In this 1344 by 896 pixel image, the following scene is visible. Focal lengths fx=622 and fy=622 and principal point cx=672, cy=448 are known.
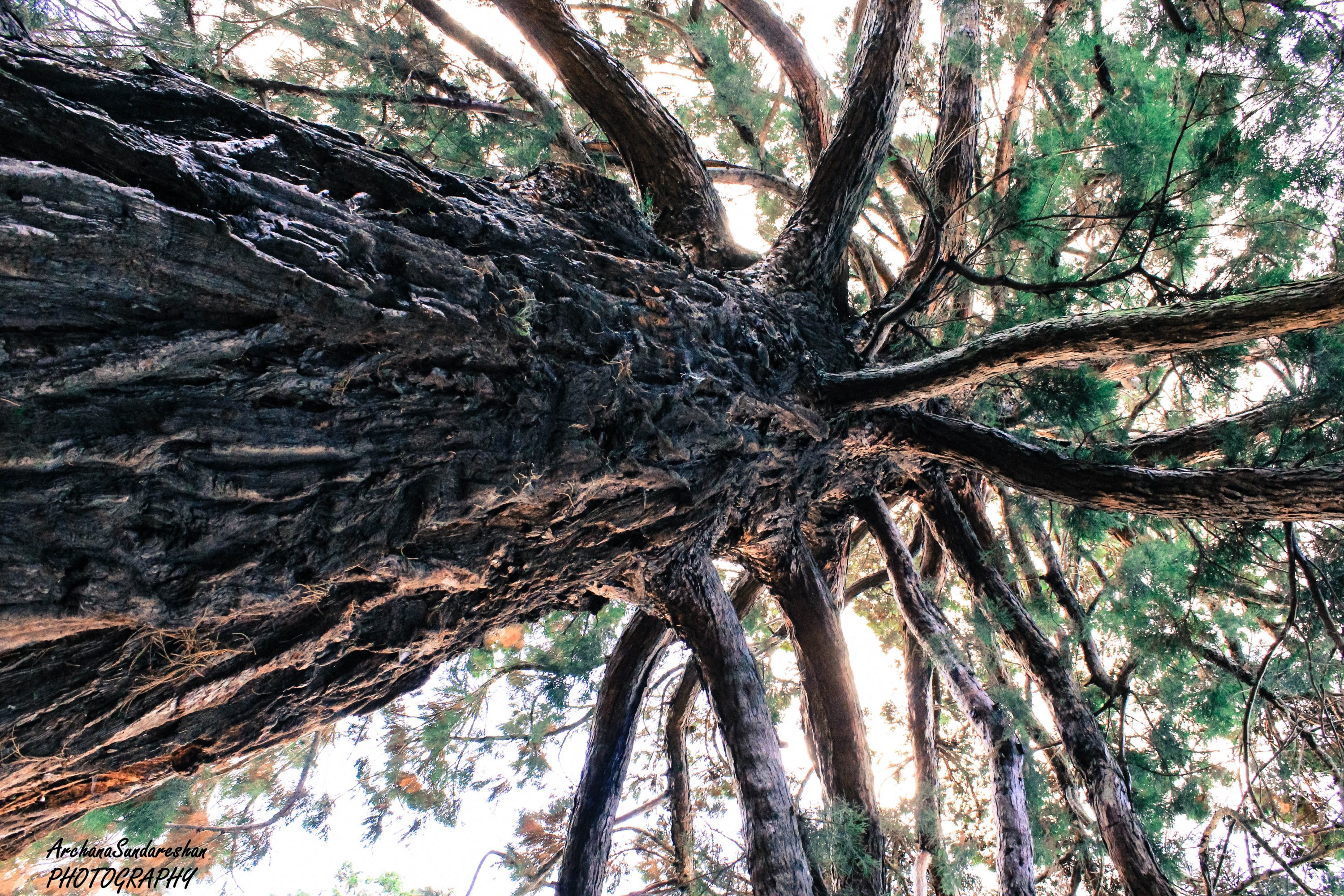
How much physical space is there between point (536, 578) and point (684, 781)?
6.90ft

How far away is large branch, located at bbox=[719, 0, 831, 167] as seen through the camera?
2850 mm

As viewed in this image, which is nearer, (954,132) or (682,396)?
(682,396)

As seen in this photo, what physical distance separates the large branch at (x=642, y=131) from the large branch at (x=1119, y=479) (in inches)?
36.7

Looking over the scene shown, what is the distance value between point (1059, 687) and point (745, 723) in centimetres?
128

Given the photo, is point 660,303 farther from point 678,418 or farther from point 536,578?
point 536,578

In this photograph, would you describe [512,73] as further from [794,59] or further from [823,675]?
[823,675]

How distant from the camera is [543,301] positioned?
Result: 4.13ft

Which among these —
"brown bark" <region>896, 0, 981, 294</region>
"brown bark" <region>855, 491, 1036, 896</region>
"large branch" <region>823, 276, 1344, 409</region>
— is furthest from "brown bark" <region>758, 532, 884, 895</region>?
"brown bark" <region>896, 0, 981, 294</region>

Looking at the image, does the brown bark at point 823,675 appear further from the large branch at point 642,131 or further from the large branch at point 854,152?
the large branch at point 642,131

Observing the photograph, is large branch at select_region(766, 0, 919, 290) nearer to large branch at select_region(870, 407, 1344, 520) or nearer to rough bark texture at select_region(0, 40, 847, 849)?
large branch at select_region(870, 407, 1344, 520)

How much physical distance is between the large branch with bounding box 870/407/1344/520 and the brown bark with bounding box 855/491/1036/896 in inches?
22.7

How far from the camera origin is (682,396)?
4.69 feet

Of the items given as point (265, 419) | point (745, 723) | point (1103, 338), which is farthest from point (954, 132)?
point (265, 419)

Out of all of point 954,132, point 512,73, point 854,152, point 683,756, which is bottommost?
point 683,756
